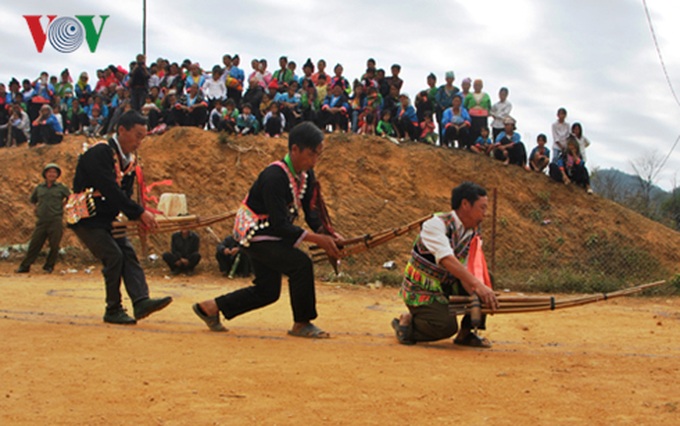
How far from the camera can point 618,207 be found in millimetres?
17375

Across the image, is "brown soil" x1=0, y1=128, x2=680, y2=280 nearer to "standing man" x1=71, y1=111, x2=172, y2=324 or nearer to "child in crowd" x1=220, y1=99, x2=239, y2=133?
"child in crowd" x1=220, y1=99, x2=239, y2=133

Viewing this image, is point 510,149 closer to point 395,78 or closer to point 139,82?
point 395,78

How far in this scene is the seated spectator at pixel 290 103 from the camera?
17.7 metres

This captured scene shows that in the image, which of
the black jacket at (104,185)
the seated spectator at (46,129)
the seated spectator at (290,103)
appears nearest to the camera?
the black jacket at (104,185)

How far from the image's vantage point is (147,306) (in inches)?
265

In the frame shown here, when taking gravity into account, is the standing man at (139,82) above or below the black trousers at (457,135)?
above

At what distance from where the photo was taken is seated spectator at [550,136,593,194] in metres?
16.9

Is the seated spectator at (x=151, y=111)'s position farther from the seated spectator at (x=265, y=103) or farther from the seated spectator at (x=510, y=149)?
the seated spectator at (x=510, y=149)

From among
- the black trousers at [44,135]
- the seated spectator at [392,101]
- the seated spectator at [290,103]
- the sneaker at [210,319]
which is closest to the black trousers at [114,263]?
the sneaker at [210,319]

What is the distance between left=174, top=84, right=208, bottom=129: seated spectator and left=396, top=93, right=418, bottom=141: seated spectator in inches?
194

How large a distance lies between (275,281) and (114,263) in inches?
58.7

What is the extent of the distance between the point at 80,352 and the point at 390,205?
1198cm

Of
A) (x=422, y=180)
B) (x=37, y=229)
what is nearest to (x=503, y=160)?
(x=422, y=180)

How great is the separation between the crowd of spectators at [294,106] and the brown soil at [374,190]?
41cm
